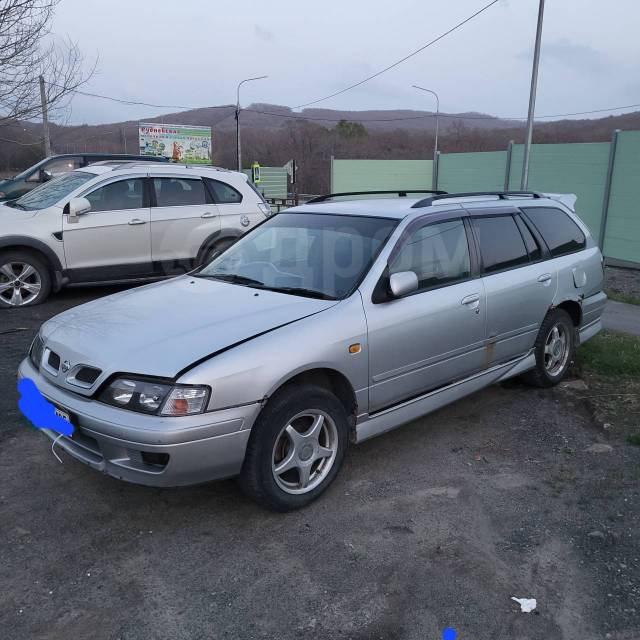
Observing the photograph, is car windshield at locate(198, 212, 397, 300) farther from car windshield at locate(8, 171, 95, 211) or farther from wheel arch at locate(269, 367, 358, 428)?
car windshield at locate(8, 171, 95, 211)

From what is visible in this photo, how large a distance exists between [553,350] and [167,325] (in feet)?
11.6

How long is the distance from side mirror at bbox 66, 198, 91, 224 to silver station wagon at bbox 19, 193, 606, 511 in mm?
3743

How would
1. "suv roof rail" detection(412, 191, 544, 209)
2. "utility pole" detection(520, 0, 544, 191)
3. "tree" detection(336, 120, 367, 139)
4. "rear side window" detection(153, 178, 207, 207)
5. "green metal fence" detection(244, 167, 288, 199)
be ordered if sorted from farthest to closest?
"tree" detection(336, 120, 367, 139), "green metal fence" detection(244, 167, 288, 199), "utility pole" detection(520, 0, 544, 191), "rear side window" detection(153, 178, 207, 207), "suv roof rail" detection(412, 191, 544, 209)

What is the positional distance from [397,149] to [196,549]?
265 ft

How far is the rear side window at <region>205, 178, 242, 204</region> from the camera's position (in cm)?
916

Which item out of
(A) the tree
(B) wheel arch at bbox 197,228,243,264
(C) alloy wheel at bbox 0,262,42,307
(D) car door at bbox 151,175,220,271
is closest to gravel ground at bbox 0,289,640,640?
(C) alloy wheel at bbox 0,262,42,307

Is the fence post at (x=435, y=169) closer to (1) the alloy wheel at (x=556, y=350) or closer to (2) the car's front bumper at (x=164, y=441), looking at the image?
(1) the alloy wheel at (x=556, y=350)

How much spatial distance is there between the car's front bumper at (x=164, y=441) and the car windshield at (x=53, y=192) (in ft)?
18.8

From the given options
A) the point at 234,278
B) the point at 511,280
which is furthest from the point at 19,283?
the point at 511,280

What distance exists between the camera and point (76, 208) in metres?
7.84

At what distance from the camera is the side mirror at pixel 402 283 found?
12.5 ft

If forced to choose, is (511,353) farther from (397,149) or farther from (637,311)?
(397,149)

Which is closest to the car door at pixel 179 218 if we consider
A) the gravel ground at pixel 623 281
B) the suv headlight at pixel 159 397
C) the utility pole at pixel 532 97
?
the suv headlight at pixel 159 397

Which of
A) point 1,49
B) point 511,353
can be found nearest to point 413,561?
point 511,353
